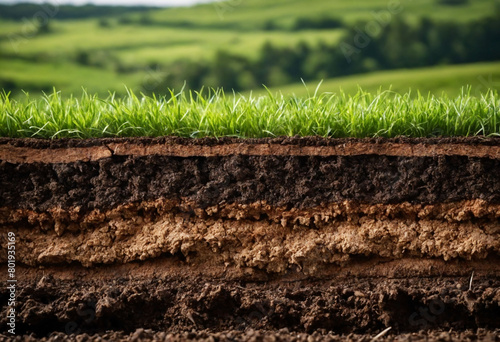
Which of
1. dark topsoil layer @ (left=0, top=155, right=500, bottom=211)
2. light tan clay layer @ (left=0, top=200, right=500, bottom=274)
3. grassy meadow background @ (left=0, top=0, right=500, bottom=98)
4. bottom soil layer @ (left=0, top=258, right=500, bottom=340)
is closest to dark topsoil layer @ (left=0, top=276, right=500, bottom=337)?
bottom soil layer @ (left=0, top=258, right=500, bottom=340)

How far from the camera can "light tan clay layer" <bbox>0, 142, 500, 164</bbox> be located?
9.41 ft

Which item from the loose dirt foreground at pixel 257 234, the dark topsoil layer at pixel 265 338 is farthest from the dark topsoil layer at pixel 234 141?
the dark topsoil layer at pixel 265 338

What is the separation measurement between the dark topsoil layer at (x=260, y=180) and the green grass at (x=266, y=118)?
21 centimetres

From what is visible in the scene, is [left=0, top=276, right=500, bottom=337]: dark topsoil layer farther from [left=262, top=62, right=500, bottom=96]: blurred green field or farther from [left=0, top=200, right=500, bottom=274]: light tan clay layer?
[left=262, top=62, right=500, bottom=96]: blurred green field

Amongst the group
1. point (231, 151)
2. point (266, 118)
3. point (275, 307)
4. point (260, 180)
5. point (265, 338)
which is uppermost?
point (266, 118)

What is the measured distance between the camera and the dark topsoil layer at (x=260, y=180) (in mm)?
2873

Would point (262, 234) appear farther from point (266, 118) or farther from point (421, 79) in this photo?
point (421, 79)

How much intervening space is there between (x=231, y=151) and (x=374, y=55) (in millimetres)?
7673

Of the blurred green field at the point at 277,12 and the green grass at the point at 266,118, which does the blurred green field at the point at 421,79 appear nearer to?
the blurred green field at the point at 277,12

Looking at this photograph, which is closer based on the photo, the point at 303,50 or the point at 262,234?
the point at 262,234

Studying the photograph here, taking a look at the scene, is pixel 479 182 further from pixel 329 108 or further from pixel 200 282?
pixel 200 282

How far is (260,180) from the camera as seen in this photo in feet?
9.73

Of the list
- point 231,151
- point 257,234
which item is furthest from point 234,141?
point 257,234

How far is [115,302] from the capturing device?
2822 mm
